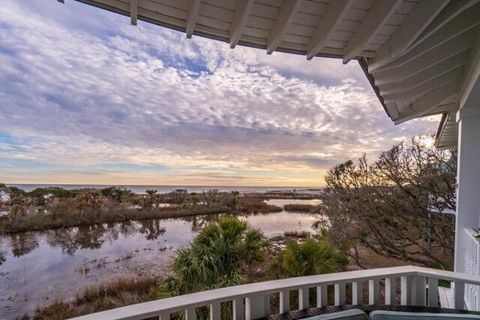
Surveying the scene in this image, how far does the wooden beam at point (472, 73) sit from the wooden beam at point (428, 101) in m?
0.19

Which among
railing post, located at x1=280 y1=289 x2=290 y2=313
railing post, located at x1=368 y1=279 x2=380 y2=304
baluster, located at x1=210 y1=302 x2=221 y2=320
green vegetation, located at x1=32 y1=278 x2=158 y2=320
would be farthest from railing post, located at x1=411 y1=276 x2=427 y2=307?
green vegetation, located at x1=32 y1=278 x2=158 y2=320

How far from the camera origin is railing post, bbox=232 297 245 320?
128cm

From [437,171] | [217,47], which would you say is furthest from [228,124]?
[437,171]

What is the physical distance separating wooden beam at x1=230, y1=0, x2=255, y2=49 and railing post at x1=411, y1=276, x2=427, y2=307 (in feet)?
5.30

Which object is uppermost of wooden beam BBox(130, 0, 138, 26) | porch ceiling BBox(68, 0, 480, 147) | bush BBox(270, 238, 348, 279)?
porch ceiling BBox(68, 0, 480, 147)

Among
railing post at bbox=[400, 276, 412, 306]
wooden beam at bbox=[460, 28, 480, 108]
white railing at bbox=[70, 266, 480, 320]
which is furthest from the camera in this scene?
wooden beam at bbox=[460, 28, 480, 108]

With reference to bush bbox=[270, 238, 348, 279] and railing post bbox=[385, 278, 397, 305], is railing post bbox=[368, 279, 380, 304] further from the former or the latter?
bush bbox=[270, 238, 348, 279]

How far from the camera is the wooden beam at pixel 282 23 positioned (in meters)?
1.36

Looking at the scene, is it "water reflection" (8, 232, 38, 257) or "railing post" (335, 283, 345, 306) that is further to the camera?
"water reflection" (8, 232, 38, 257)

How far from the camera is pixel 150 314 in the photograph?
106 centimetres

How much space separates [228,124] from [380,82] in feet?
26.1

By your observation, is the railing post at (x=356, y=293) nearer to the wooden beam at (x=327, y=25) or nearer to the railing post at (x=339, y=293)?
the railing post at (x=339, y=293)

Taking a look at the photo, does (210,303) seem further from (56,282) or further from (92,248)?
(92,248)

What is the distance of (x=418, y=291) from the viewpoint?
1.60 m
